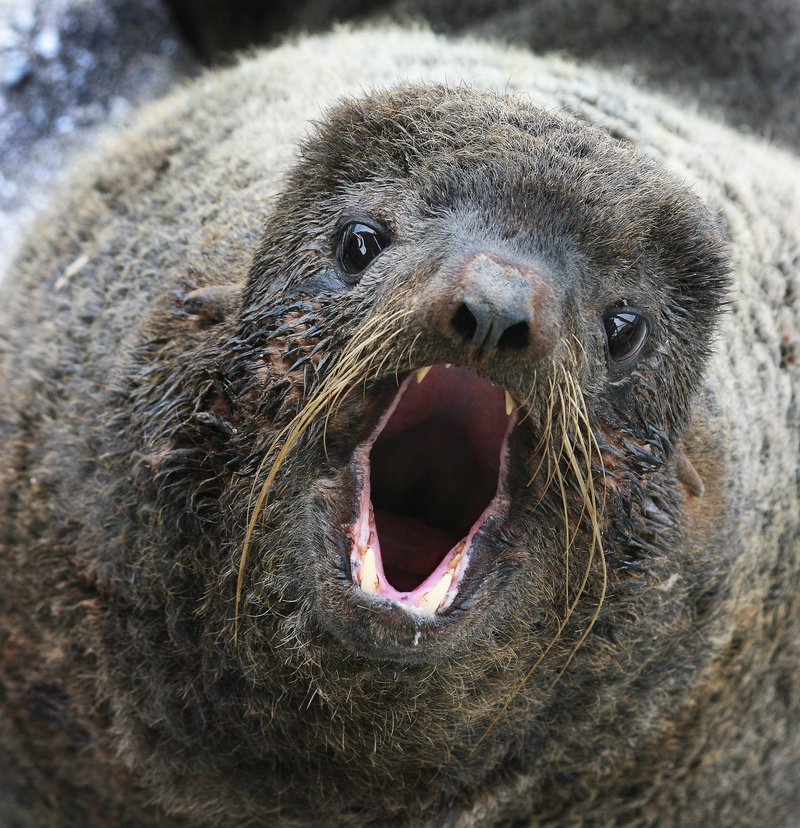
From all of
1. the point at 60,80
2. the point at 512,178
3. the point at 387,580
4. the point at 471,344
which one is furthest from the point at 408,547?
the point at 60,80

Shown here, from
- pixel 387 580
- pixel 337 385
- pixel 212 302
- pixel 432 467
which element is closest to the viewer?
pixel 337 385

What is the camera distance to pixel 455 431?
3.24 metres

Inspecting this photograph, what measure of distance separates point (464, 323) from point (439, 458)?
757 mm

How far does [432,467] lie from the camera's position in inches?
128

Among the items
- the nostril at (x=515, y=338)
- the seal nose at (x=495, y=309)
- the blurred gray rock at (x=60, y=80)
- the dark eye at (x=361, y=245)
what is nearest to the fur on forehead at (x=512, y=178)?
the dark eye at (x=361, y=245)

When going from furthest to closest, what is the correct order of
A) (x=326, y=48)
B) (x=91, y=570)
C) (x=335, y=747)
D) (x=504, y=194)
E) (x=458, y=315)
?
(x=326, y=48)
(x=91, y=570)
(x=335, y=747)
(x=504, y=194)
(x=458, y=315)

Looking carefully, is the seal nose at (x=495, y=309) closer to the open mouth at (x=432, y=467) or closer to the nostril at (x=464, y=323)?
the nostril at (x=464, y=323)

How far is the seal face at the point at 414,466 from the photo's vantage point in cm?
282

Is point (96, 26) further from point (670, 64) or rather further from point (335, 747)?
point (335, 747)

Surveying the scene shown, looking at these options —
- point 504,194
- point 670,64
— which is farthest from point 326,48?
point 504,194

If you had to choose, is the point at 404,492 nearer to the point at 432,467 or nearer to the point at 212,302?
the point at 432,467

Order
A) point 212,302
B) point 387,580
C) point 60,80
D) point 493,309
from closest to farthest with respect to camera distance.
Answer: point 493,309 < point 387,580 < point 212,302 < point 60,80

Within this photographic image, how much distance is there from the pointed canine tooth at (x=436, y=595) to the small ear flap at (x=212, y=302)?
1.10 metres

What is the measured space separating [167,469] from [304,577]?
0.59 metres
